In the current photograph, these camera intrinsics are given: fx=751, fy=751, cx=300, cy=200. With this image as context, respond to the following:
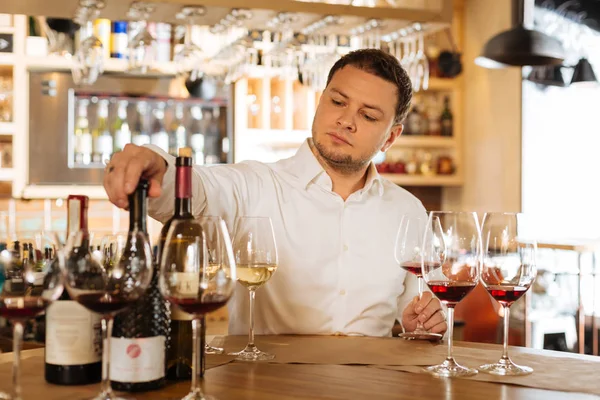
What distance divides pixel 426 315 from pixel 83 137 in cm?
320

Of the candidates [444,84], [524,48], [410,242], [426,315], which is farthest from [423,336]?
[444,84]

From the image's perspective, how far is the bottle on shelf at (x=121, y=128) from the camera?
4.42 metres

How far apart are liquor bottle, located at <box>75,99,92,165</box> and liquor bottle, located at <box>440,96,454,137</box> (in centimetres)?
262

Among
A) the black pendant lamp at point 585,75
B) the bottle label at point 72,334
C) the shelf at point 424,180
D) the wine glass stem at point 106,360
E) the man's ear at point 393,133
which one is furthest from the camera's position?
the shelf at point 424,180

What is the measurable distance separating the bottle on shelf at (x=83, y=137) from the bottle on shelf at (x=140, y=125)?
10.1 inches

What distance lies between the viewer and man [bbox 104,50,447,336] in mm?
1978

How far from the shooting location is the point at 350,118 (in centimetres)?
202

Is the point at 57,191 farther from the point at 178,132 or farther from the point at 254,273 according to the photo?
the point at 254,273

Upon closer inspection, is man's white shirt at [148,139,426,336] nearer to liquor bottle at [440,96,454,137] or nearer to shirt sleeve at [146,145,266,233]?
shirt sleeve at [146,145,266,233]

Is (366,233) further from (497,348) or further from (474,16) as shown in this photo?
(474,16)

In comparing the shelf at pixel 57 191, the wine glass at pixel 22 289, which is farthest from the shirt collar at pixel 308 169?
the shelf at pixel 57 191

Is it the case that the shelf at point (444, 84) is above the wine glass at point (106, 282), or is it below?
above

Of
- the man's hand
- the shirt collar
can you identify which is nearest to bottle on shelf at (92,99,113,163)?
the shirt collar

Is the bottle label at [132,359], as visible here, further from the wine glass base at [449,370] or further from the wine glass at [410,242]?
the wine glass at [410,242]
